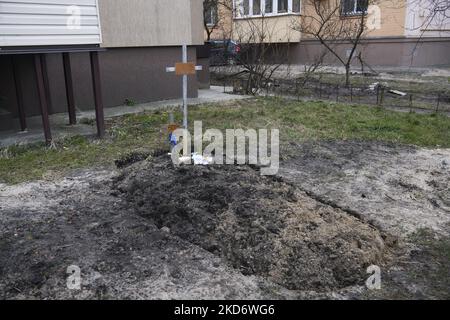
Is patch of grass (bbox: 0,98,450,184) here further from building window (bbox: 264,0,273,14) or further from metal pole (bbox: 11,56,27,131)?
building window (bbox: 264,0,273,14)

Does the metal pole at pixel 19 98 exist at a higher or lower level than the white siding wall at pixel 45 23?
lower

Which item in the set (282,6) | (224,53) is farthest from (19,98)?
(282,6)

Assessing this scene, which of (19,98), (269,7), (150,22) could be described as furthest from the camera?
(269,7)

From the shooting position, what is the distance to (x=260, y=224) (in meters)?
3.96

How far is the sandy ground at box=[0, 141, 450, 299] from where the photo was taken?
3.19 m

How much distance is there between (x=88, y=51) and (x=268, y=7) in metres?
16.7

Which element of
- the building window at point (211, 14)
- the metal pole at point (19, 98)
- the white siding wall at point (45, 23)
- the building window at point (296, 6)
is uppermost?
the building window at point (296, 6)

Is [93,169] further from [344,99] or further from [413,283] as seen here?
[344,99]

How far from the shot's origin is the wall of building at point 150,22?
9.94m

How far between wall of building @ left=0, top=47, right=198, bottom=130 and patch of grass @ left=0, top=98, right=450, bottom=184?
4.74ft

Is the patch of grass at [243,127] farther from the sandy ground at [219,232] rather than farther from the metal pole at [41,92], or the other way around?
the sandy ground at [219,232]

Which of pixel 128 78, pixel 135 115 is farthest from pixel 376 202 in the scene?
pixel 128 78

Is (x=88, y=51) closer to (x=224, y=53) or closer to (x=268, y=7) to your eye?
(x=224, y=53)

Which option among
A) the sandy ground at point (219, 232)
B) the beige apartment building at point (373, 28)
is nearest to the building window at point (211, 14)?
the beige apartment building at point (373, 28)
